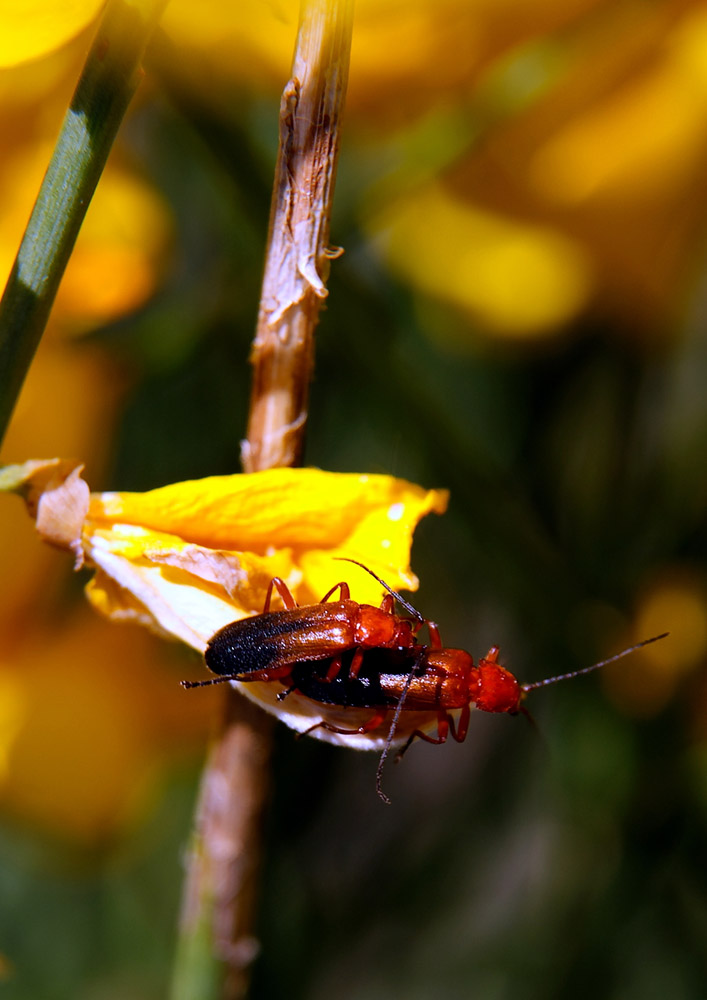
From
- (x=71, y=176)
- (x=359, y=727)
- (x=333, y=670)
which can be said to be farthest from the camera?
(x=333, y=670)

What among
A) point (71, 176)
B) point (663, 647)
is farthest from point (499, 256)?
point (71, 176)

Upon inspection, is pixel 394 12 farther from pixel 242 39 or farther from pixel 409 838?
pixel 409 838

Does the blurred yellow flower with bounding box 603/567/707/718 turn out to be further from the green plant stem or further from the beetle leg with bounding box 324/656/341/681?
the green plant stem

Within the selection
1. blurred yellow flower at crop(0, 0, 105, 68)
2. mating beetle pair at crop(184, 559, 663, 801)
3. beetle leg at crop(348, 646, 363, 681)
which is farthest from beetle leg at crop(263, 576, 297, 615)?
blurred yellow flower at crop(0, 0, 105, 68)

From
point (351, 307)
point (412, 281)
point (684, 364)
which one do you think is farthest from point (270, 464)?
point (684, 364)

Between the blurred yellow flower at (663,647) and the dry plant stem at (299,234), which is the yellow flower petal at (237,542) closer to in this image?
the dry plant stem at (299,234)

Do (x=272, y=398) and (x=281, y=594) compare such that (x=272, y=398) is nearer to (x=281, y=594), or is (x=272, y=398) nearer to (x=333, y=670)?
(x=281, y=594)
